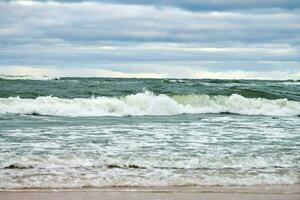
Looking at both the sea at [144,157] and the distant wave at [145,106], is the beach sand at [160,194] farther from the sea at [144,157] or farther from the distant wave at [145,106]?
the distant wave at [145,106]

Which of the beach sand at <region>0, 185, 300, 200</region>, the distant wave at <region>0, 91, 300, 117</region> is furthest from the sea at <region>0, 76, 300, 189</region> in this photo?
the distant wave at <region>0, 91, 300, 117</region>

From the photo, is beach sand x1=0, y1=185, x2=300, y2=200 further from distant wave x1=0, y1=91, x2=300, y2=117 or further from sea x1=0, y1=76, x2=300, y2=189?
distant wave x1=0, y1=91, x2=300, y2=117

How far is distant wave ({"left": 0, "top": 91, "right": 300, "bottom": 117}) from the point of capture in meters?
19.0

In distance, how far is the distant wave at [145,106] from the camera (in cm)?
1899

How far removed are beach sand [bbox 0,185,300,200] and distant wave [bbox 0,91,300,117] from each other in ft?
41.8

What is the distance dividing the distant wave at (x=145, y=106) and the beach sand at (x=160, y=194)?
12747 mm

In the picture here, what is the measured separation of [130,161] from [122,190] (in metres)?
1.79

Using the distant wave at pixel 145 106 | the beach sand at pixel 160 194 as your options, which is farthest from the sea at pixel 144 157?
the distant wave at pixel 145 106

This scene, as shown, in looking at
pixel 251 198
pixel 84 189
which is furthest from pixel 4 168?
pixel 251 198

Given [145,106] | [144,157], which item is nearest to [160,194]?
[144,157]

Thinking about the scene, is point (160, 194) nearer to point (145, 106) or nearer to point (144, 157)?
point (144, 157)

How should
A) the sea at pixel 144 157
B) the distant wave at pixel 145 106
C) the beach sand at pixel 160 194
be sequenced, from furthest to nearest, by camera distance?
the distant wave at pixel 145 106 → the sea at pixel 144 157 → the beach sand at pixel 160 194

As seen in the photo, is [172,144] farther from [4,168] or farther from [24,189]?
[24,189]

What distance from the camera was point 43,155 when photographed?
7.79 meters
